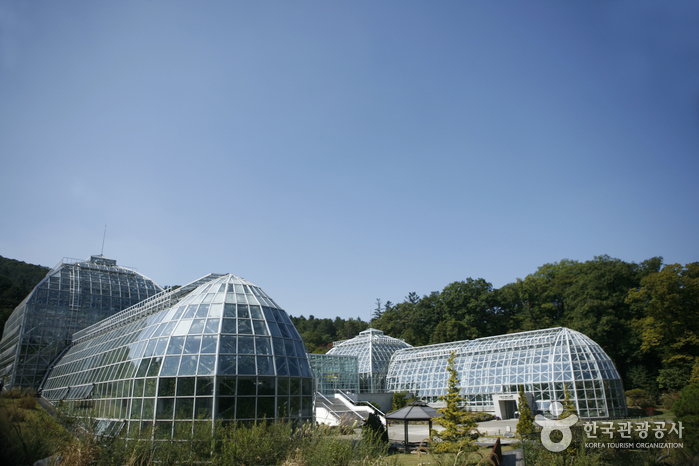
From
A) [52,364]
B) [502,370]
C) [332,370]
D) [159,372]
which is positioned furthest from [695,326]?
[52,364]

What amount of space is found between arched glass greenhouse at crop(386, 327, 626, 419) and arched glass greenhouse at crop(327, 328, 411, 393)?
4.46m

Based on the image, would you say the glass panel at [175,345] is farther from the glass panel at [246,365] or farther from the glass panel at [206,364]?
the glass panel at [246,365]

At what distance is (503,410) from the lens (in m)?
42.6

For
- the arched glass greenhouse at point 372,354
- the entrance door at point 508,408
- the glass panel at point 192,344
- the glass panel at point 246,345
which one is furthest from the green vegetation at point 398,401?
the glass panel at point 192,344

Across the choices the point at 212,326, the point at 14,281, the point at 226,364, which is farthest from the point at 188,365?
the point at 14,281

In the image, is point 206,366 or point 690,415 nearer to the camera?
point 690,415

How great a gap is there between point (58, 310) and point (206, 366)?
3752 cm

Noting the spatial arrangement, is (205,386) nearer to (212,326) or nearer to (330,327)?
(212,326)

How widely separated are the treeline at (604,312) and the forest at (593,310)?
0.34 ft

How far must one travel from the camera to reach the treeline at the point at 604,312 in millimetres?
44656

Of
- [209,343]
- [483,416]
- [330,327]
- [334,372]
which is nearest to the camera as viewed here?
[209,343]

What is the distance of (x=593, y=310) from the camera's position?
181 feet

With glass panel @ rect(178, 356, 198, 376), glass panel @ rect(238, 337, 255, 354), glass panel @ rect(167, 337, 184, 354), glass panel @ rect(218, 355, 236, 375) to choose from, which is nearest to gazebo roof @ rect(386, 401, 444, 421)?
glass panel @ rect(238, 337, 255, 354)

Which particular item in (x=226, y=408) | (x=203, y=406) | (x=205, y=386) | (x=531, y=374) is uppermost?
(x=205, y=386)
